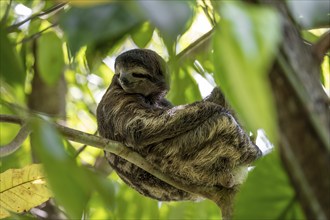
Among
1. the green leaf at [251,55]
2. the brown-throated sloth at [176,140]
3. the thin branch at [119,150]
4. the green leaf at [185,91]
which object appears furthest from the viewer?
the green leaf at [185,91]

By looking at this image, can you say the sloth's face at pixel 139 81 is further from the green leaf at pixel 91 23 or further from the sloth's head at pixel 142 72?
the green leaf at pixel 91 23

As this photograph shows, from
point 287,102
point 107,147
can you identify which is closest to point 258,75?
point 287,102

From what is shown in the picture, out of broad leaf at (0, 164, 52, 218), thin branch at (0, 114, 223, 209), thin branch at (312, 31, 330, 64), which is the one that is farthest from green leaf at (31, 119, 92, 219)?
broad leaf at (0, 164, 52, 218)

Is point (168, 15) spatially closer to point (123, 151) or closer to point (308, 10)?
point (308, 10)

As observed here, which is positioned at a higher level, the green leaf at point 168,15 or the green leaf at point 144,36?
the green leaf at point 168,15

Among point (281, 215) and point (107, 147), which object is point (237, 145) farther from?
point (281, 215)

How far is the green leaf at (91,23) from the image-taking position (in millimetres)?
1121

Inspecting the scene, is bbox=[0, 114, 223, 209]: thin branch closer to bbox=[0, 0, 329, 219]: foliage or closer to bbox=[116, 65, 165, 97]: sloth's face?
bbox=[0, 0, 329, 219]: foliage

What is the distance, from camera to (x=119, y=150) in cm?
238

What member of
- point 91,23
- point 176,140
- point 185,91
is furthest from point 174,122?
point 91,23

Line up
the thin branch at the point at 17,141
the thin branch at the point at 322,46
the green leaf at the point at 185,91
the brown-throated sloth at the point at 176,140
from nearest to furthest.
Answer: the thin branch at the point at 322,46, the thin branch at the point at 17,141, the brown-throated sloth at the point at 176,140, the green leaf at the point at 185,91

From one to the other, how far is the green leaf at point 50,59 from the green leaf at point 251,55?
1620 mm

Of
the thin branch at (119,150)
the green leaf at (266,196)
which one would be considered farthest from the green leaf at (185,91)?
the green leaf at (266,196)

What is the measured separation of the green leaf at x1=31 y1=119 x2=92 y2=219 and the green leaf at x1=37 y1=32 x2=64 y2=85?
1426 mm
